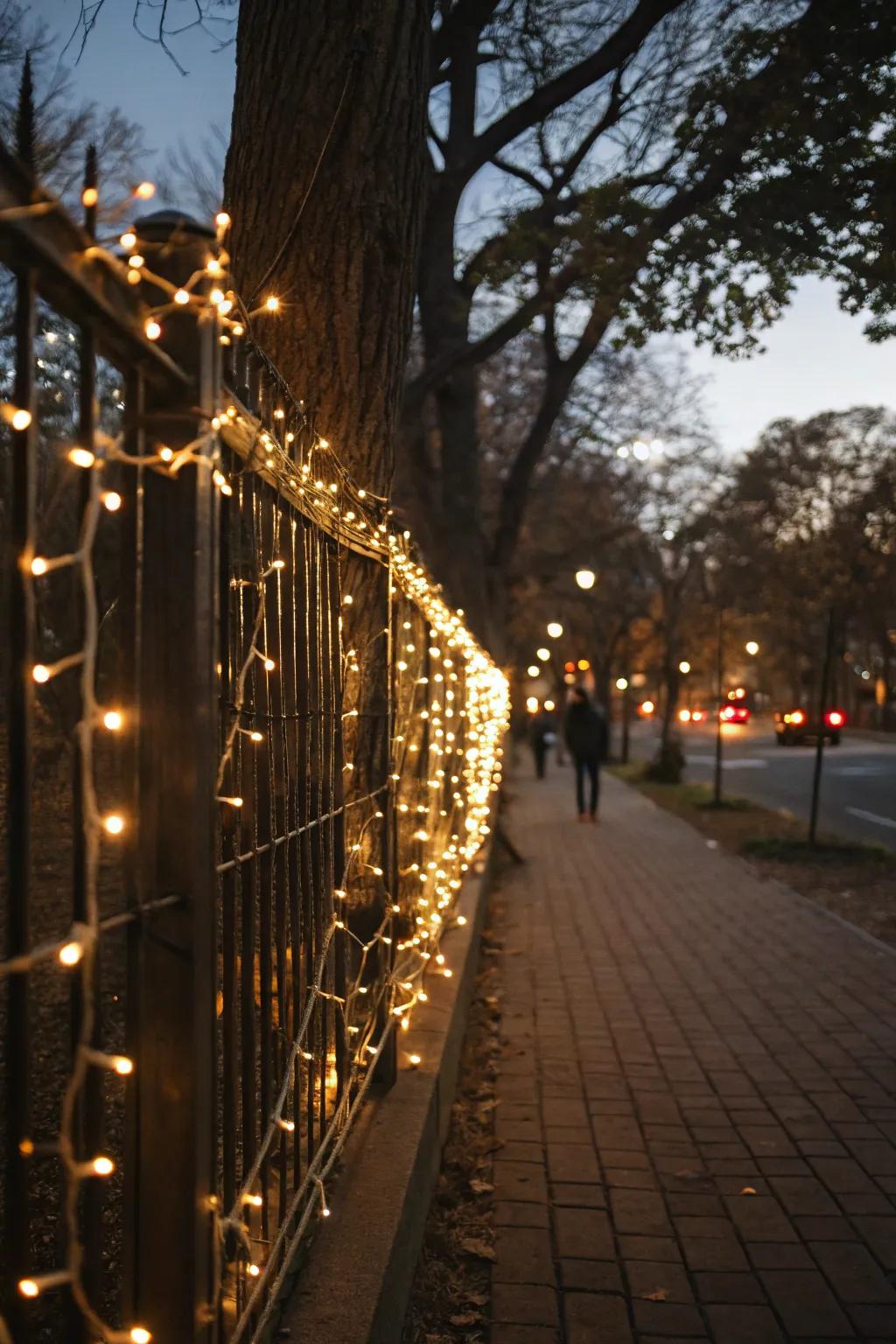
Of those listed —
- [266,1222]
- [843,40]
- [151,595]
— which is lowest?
[266,1222]

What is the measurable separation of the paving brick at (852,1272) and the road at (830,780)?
38.3 ft

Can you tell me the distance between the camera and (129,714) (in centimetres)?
199

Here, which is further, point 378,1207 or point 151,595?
point 378,1207

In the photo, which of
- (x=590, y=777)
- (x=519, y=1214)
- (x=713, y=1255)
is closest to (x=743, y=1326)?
(x=713, y=1255)

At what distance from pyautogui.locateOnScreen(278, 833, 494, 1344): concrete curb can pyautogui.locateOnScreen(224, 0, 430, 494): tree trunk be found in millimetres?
2402

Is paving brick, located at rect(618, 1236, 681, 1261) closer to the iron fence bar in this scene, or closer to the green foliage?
the iron fence bar

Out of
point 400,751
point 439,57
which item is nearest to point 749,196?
point 439,57

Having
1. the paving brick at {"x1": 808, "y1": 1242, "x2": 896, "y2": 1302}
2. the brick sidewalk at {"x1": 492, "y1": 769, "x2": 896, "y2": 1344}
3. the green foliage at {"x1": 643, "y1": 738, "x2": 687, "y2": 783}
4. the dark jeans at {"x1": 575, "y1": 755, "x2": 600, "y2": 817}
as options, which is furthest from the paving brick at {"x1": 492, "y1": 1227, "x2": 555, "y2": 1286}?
the green foliage at {"x1": 643, "y1": 738, "x2": 687, "y2": 783}

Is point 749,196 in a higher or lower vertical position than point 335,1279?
higher

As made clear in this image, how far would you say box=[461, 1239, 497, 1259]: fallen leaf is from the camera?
396cm

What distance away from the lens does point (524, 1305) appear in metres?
3.63

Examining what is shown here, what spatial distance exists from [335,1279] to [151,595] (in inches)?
72.0

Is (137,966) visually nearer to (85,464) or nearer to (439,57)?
(85,464)

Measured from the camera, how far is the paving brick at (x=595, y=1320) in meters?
3.43
